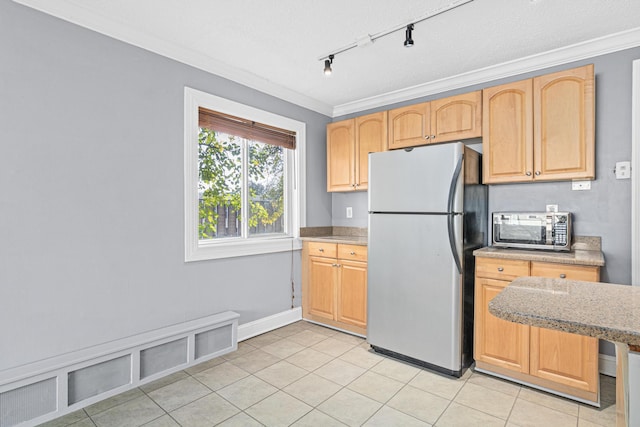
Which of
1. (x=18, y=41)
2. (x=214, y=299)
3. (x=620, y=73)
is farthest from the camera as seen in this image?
(x=214, y=299)

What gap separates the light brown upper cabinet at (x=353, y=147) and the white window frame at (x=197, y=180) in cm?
35

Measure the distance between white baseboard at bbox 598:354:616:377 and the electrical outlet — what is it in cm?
125

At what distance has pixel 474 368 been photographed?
2.56 metres

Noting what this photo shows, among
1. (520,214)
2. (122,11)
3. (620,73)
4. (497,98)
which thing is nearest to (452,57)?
(497,98)

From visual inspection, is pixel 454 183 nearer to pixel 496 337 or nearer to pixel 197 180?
pixel 496 337

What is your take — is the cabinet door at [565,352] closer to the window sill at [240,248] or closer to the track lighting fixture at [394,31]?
the track lighting fixture at [394,31]

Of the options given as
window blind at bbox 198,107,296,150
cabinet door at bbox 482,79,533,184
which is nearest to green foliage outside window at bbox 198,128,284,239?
window blind at bbox 198,107,296,150

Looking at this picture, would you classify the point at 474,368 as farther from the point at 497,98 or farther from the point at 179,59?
the point at 179,59

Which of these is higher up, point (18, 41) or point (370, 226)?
point (18, 41)

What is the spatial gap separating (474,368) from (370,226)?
1356 mm

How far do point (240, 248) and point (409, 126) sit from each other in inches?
78.3

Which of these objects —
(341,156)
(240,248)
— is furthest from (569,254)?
(240,248)

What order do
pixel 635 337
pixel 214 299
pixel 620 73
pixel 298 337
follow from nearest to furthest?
1. pixel 635 337
2. pixel 620 73
3. pixel 214 299
4. pixel 298 337

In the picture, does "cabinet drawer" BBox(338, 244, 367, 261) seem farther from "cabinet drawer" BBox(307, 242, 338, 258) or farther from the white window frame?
the white window frame
